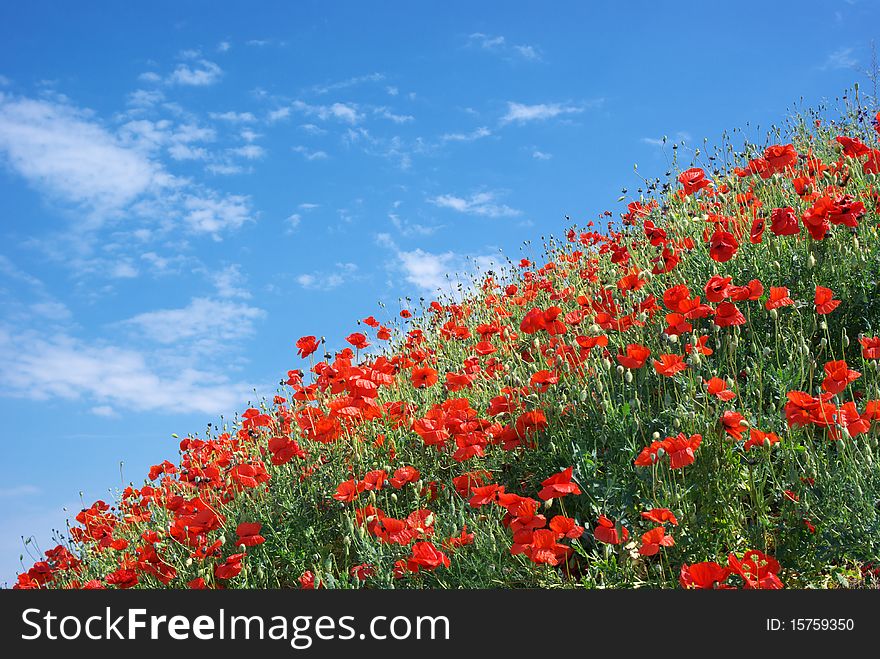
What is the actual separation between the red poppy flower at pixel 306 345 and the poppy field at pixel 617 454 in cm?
1

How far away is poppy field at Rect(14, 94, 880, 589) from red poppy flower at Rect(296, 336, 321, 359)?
13 millimetres

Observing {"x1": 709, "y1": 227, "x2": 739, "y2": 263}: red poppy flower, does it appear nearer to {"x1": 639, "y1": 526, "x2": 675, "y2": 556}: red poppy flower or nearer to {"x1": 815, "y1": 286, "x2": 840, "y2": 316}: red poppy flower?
{"x1": 815, "y1": 286, "x2": 840, "y2": 316}: red poppy flower

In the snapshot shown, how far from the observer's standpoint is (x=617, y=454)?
3.25 metres

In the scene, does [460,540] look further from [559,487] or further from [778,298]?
[778,298]

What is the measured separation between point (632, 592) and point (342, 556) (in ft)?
5.97

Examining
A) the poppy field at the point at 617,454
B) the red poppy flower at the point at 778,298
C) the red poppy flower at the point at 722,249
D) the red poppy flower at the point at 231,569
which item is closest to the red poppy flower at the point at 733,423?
the poppy field at the point at 617,454

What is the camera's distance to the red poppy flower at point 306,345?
169 inches

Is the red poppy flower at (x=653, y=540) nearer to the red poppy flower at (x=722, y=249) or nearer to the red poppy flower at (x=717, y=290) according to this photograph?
the red poppy flower at (x=717, y=290)

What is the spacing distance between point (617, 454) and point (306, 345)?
1.91 m

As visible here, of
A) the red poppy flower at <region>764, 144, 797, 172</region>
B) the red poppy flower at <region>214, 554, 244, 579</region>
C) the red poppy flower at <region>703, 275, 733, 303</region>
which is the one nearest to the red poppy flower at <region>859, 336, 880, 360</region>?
the red poppy flower at <region>703, 275, 733, 303</region>

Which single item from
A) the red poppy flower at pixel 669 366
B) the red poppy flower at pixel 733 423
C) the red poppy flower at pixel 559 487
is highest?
the red poppy flower at pixel 669 366

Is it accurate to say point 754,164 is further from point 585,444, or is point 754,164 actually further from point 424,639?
point 424,639

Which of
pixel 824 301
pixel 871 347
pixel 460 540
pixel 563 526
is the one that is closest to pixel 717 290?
pixel 824 301

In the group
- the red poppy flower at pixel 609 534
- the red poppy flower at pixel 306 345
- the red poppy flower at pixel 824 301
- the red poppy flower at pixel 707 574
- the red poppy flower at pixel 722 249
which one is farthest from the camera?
the red poppy flower at pixel 306 345
